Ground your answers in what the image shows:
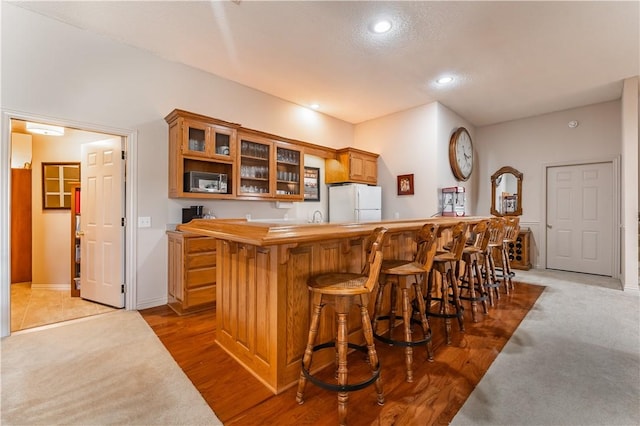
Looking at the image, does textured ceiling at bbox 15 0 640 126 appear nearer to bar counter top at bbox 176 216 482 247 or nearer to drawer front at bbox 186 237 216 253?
bar counter top at bbox 176 216 482 247

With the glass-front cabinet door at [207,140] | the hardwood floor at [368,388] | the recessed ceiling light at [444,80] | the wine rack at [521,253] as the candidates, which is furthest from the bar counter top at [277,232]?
the wine rack at [521,253]

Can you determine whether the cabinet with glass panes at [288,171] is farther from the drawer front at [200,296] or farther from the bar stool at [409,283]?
the bar stool at [409,283]

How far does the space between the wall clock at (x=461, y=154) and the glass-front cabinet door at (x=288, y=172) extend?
282 cm

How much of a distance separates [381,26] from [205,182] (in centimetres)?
267

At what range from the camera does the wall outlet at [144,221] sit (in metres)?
3.33

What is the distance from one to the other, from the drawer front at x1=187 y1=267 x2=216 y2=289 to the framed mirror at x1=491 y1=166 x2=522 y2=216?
579cm

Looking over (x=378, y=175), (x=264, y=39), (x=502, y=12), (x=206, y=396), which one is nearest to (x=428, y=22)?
(x=502, y=12)

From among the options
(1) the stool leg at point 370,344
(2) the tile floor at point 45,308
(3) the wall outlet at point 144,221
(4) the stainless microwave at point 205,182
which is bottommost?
(2) the tile floor at point 45,308

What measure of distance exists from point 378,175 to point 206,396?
4.72 meters

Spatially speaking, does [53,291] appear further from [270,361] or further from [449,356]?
[449,356]

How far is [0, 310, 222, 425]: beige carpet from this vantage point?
1574 mm

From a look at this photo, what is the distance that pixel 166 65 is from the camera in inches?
138

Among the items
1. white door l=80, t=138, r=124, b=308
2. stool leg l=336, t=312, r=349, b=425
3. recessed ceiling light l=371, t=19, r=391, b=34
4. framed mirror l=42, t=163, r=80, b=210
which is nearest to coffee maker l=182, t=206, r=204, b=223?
white door l=80, t=138, r=124, b=308

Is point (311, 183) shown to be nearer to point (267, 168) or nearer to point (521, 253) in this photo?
point (267, 168)
